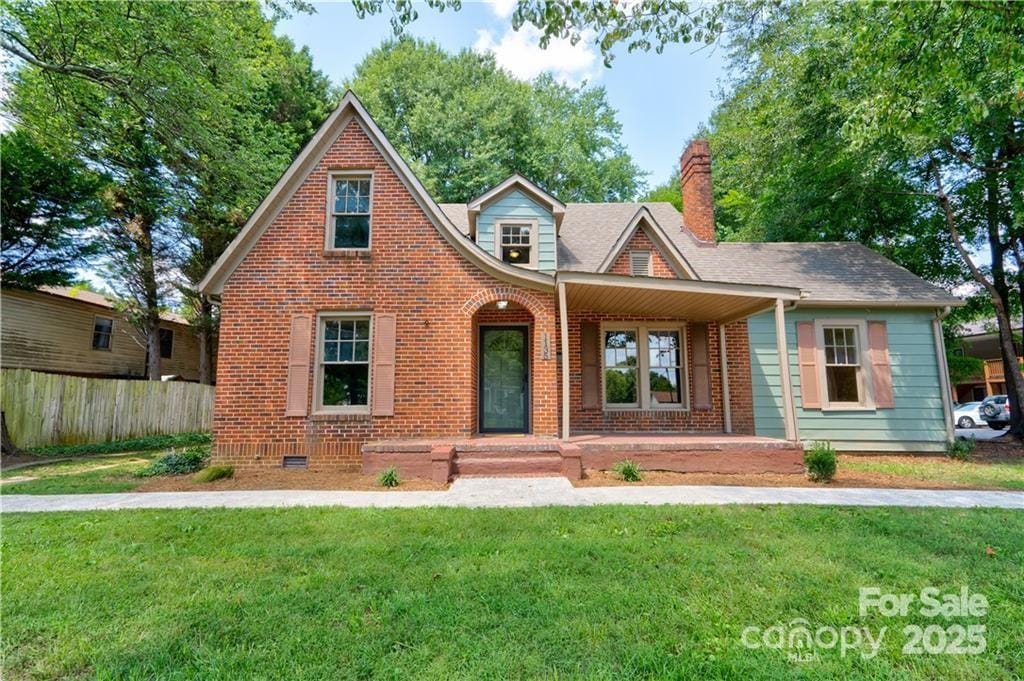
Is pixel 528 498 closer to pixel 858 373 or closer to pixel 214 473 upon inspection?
pixel 214 473

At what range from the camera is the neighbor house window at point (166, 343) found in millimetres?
19812

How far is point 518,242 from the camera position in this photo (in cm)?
1022

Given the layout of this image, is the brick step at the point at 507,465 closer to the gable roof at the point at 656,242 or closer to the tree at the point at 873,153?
the gable roof at the point at 656,242

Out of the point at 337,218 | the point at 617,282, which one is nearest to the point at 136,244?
the point at 337,218

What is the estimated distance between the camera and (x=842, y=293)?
1045 centimetres

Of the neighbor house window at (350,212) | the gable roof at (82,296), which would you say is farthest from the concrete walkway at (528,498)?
the gable roof at (82,296)

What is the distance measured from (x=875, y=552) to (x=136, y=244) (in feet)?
67.9

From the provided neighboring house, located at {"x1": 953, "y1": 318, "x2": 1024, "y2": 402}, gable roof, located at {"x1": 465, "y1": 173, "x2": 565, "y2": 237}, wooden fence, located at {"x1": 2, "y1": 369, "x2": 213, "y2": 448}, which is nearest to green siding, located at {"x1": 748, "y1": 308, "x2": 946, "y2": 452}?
Result: gable roof, located at {"x1": 465, "y1": 173, "x2": 565, "y2": 237}

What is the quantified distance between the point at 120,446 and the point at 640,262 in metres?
Answer: 14.1

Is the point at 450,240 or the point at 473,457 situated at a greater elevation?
the point at 450,240

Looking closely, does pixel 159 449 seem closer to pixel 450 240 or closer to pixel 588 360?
pixel 450 240

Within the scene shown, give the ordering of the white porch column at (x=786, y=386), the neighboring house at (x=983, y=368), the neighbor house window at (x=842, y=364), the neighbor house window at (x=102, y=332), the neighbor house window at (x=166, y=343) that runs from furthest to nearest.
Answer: the neighboring house at (x=983, y=368) → the neighbor house window at (x=166, y=343) → the neighbor house window at (x=102, y=332) → the neighbor house window at (x=842, y=364) → the white porch column at (x=786, y=386)

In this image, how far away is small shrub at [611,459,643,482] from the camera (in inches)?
273

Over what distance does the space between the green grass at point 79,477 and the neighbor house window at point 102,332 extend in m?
9.91
